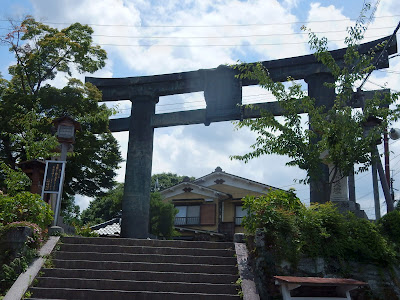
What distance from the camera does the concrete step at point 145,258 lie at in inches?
402

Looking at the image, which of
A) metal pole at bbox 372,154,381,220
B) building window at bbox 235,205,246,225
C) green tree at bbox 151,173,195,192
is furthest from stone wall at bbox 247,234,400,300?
green tree at bbox 151,173,195,192

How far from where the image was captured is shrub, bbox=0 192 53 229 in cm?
1070

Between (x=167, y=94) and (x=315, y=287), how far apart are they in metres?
15.0

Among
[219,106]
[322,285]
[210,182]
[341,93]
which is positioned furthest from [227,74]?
[322,285]

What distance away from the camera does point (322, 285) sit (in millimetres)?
7598

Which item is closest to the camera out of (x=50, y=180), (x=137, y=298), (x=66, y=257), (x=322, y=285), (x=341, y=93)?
(x=322, y=285)

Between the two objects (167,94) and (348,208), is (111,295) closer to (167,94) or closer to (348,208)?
(348,208)

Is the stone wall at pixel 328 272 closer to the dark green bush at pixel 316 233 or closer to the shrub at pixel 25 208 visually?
the dark green bush at pixel 316 233

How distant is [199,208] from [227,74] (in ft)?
38.6

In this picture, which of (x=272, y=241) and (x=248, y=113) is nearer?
(x=272, y=241)

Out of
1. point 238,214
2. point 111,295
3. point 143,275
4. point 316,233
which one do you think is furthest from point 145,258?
point 238,214

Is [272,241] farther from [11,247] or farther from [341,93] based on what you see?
[11,247]

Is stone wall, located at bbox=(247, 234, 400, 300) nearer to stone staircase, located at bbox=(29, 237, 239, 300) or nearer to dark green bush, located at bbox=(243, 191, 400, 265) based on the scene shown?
dark green bush, located at bbox=(243, 191, 400, 265)

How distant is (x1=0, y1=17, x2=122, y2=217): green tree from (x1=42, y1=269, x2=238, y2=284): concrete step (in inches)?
329
